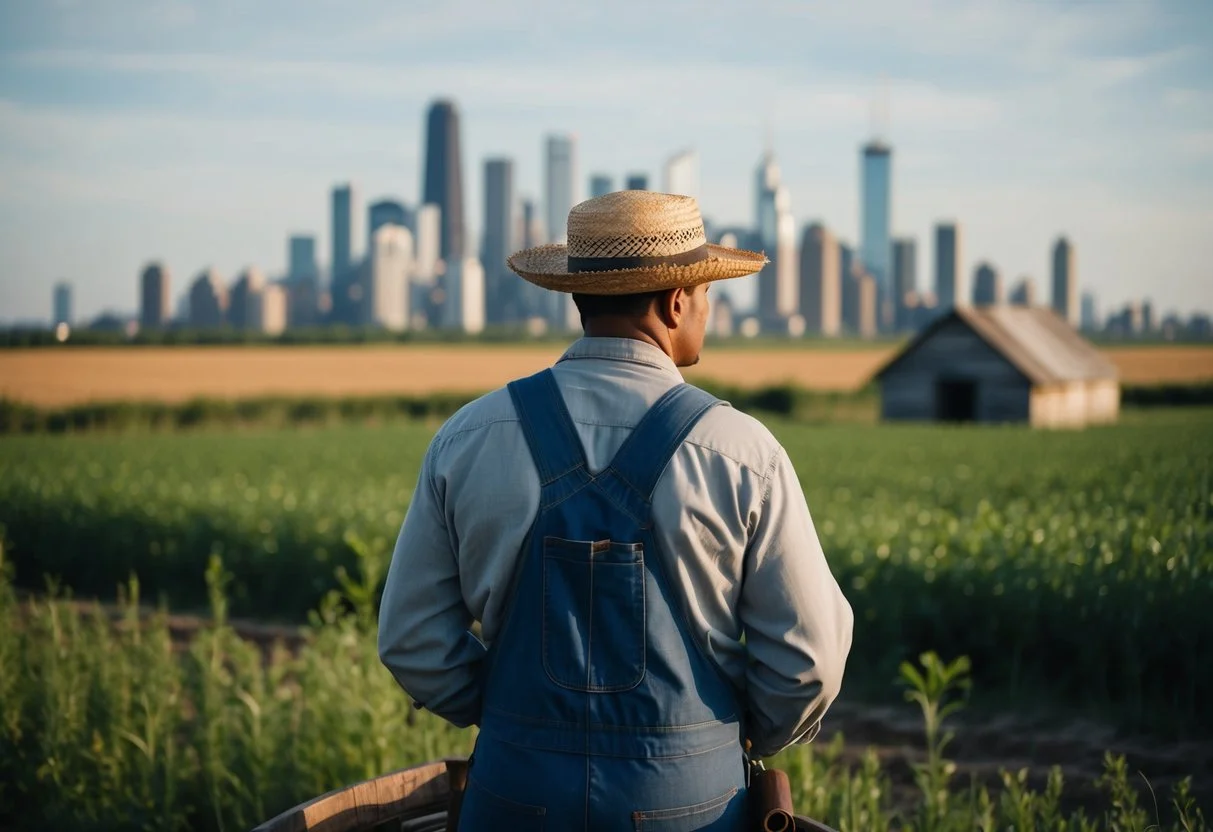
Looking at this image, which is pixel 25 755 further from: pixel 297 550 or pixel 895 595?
pixel 297 550

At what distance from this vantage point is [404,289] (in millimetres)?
163750

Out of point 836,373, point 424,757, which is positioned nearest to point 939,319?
point 836,373

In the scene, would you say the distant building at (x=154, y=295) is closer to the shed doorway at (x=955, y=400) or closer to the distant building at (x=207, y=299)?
the distant building at (x=207, y=299)

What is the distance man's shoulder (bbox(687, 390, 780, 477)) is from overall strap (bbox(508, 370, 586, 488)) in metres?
0.24

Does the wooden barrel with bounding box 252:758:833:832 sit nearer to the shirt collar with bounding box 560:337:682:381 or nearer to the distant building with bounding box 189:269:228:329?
the shirt collar with bounding box 560:337:682:381

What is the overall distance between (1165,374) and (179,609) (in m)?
55.3

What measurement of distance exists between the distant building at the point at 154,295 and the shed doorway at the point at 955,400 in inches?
2774

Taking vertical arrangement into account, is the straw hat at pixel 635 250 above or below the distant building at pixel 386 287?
above

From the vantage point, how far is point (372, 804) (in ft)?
9.45

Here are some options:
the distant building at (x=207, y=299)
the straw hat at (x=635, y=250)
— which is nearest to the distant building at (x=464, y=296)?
the distant building at (x=207, y=299)

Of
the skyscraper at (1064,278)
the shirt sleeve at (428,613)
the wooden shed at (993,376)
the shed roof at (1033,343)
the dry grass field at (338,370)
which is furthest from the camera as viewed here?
the skyscraper at (1064,278)

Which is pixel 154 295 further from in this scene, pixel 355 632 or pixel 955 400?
pixel 355 632

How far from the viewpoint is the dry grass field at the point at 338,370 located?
1805 inches

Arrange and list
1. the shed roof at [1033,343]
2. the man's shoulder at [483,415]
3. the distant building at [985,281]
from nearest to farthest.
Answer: the man's shoulder at [483,415], the shed roof at [1033,343], the distant building at [985,281]
